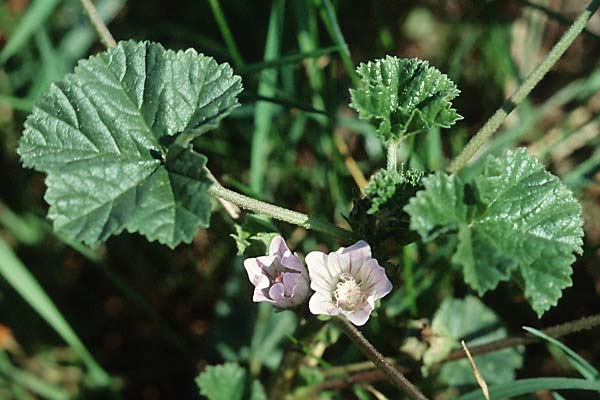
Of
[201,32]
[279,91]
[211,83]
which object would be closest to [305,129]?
[279,91]

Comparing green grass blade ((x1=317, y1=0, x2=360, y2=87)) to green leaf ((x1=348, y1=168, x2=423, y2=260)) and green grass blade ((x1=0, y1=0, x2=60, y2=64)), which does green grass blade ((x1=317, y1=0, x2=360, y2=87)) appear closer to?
green leaf ((x1=348, y1=168, x2=423, y2=260))

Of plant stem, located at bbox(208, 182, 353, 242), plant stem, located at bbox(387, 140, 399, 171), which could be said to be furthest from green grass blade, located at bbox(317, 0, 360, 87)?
plant stem, located at bbox(208, 182, 353, 242)

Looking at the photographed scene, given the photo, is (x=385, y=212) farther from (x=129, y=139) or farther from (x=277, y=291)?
(x=129, y=139)

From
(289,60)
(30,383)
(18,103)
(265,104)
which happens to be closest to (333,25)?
(289,60)

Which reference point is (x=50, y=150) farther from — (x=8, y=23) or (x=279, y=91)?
(x=8, y=23)

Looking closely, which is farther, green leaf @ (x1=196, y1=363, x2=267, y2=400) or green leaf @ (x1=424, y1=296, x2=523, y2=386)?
green leaf @ (x1=424, y1=296, x2=523, y2=386)

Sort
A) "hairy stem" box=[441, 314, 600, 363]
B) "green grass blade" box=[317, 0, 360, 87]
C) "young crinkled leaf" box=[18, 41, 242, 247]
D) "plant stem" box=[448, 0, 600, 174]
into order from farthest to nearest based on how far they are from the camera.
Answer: "green grass blade" box=[317, 0, 360, 87] < "hairy stem" box=[441, 314, 600, 363] < "plant stem" box=[448, 0, 600, 174] < "young crinkled leaf" box=[18, 41, 242, 247]

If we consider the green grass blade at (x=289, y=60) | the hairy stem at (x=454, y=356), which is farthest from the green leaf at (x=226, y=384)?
the green grass blade at (x=289, y=60)
